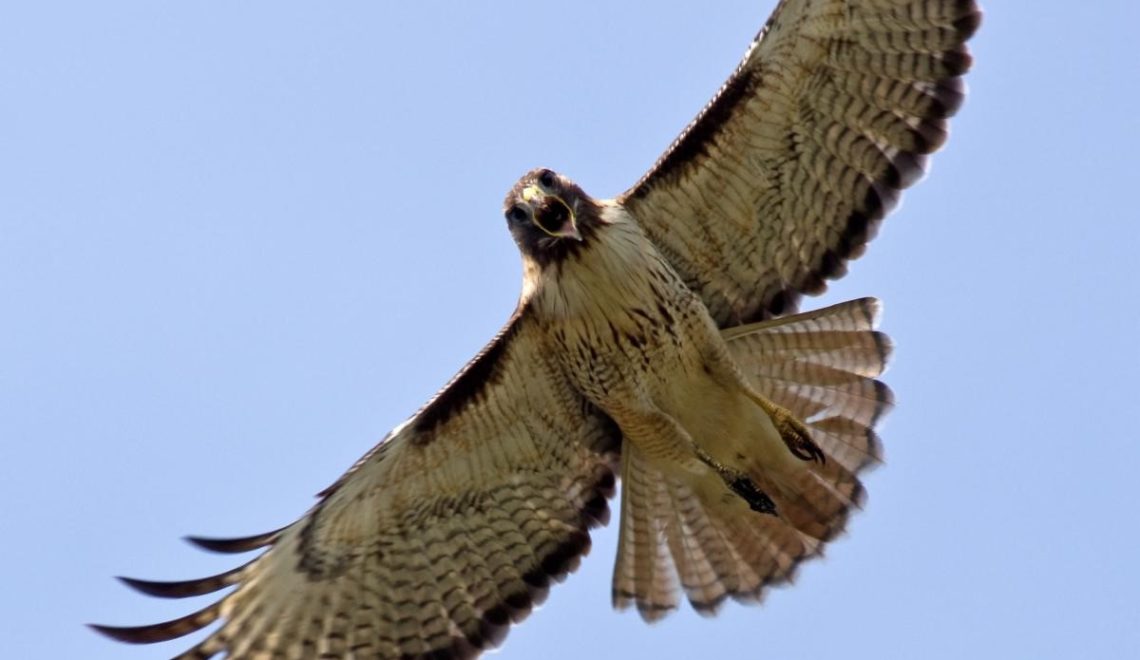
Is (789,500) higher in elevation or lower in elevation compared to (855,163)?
lower

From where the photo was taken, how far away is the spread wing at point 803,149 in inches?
435

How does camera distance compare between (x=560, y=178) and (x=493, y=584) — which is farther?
(x=493, y=584)

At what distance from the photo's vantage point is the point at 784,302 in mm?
11719

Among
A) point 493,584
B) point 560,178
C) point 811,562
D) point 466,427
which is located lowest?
point 811,562

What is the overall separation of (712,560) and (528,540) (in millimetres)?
1142

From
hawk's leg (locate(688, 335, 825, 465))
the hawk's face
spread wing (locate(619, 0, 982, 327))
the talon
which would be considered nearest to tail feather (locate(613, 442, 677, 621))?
the talon

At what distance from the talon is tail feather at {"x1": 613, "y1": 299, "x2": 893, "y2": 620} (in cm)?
19

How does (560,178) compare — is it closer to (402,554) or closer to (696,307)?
(696,307)

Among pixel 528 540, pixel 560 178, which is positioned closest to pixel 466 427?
pixel 528 540

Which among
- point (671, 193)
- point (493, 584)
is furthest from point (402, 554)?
point (671, 193)

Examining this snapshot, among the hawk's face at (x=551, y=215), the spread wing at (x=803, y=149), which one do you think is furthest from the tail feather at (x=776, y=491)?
the hawk's face at (x=551, y=215)

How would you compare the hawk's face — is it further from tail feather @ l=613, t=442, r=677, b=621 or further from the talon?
the talon

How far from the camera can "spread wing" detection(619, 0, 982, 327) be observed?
11.0 metres

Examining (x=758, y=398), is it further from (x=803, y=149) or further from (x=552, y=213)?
(x=552, y=213)
